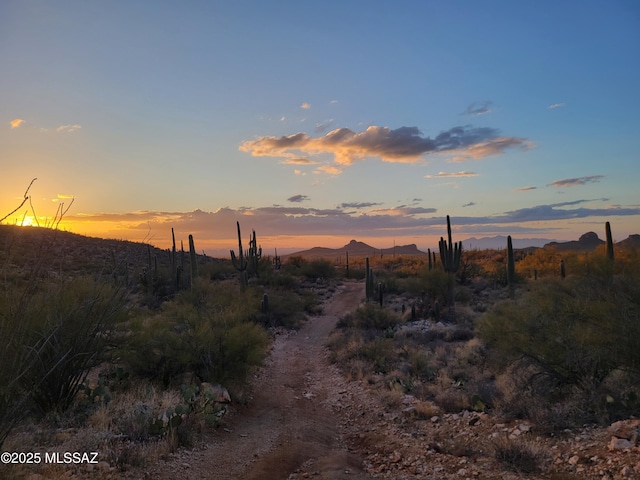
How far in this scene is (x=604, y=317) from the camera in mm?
8633

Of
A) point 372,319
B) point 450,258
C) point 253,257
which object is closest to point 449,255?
point 450,258

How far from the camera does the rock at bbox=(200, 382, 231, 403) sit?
1066cm

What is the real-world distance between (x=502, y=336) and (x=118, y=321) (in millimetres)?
8857

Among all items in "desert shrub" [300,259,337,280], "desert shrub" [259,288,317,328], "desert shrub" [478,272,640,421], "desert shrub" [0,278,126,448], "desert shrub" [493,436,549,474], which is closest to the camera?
"desert shrub" [493,436,549,474]

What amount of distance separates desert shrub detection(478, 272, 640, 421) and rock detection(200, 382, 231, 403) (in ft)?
21.1

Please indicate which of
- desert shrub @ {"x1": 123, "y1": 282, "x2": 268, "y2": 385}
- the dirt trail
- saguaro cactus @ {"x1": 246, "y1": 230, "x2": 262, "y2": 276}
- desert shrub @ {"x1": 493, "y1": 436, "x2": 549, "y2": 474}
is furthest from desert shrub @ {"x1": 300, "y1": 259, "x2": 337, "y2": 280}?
desert shrub @ {"x1": 493, "y1": 436, "x2": 549, "y2": 474}

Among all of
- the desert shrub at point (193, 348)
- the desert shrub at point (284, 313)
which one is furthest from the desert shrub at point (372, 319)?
the desert shrub at point (193, 348)

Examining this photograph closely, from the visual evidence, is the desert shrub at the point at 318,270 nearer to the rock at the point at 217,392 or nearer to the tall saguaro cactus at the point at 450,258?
the tall saguaro cactus at the point at 450,258

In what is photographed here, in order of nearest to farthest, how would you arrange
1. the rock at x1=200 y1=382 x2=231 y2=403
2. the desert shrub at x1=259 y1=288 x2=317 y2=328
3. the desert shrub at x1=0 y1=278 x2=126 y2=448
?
the desert shrub at x1=0 y1=278 x2=126 y2=448 < the rock at x1=200 y1=382 x2=231 y2=403 < the desert shrub at x1=259 y1=288 x2=317 y2=328

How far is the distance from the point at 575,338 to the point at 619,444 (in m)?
2.56

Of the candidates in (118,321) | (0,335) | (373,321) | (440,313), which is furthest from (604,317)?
(440,313)

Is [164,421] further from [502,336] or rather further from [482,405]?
[502,336]

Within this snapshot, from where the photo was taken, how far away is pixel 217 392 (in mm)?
10984

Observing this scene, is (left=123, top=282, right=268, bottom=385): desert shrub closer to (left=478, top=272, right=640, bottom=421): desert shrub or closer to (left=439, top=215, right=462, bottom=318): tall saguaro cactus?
(left=478, top=272, right=640, bottom=421): desert shrub
